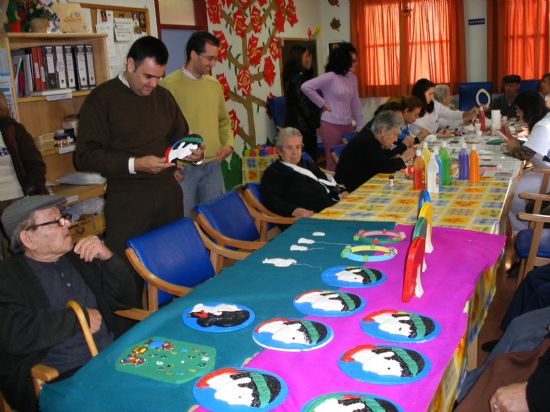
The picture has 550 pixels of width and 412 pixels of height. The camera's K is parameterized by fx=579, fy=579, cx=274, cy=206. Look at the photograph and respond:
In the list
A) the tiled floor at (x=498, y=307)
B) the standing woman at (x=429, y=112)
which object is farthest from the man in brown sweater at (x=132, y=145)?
the standing woman at (x=429, y=112)

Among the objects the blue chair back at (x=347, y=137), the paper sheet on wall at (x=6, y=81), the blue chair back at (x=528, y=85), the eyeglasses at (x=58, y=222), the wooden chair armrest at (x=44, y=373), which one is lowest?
the wooden chair armrest at (x=44, y=373)

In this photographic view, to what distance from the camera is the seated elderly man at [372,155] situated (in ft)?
13.2

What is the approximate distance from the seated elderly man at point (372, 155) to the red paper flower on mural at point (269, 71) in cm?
378

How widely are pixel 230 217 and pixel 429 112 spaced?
369 centimetres

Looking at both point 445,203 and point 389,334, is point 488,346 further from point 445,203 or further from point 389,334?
point 389,334

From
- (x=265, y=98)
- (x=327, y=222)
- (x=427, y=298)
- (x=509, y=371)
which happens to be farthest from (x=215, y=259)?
(x=265, y=98)

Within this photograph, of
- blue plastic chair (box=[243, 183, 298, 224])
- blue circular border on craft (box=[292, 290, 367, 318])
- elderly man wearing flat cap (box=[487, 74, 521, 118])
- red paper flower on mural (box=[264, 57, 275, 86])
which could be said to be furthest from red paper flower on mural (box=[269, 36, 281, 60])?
blue circular border on craft (box=[292, 290, 367, 318])

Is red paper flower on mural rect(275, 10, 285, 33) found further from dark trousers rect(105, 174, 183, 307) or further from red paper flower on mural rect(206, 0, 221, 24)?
dark trousers rect(105, 174, 183, 307)

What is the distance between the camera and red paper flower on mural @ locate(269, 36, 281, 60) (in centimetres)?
777

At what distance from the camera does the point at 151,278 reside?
243cm

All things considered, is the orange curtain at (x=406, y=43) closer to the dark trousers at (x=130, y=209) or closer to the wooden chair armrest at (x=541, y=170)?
the wooden chair armrest at (x=541, y=170)

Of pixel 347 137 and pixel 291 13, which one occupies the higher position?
pixel 291 13

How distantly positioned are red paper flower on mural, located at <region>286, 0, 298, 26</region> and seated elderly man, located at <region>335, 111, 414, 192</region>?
467cm

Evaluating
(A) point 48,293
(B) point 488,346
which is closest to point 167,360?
(A) point 48,293
